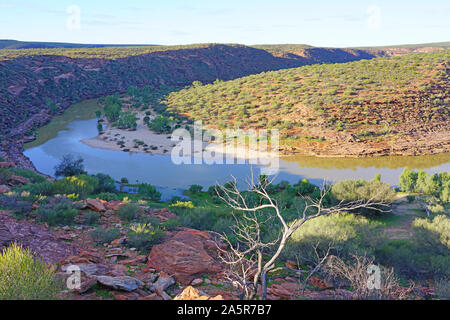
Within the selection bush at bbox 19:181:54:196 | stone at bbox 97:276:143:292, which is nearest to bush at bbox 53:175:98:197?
bush at bbox 19:181:54:196

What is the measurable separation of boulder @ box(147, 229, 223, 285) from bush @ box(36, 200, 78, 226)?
3227mm

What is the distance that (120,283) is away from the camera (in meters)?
4.92

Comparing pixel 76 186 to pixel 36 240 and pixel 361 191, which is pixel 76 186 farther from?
pixel 361 191

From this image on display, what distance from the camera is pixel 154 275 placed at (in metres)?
5.67

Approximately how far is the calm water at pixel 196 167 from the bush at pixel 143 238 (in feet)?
29.9

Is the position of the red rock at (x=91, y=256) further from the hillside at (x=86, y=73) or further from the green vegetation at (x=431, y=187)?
the hillside at (x=86, y=73)

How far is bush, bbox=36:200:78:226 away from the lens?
8039 millimetres

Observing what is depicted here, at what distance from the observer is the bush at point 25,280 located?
405cm

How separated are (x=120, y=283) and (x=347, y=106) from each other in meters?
30.0

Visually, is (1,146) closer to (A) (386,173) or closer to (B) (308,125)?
(B) (308,125)

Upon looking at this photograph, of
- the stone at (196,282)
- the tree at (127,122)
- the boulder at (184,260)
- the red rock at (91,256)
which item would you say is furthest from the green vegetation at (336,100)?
the red rock at (91,256)

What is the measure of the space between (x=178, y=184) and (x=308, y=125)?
15.2 metres

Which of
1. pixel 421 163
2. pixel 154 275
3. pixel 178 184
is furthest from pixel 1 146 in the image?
pixel 421 163
